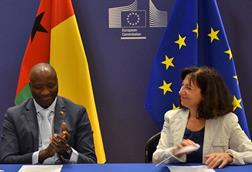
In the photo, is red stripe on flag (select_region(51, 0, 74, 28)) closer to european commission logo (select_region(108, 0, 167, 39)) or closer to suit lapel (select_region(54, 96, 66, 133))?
european commission logo (select_region(108, 0, 167, 39))

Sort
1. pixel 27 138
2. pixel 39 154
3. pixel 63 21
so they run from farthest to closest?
pixel 63 21, pixel 27 138, pixel 39 154

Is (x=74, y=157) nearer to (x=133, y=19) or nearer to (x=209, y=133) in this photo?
(x=209, y=133)

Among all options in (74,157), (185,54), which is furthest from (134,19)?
(74,157)

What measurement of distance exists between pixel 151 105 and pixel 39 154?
56.1 inches

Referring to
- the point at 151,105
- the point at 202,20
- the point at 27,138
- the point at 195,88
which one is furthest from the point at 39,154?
the point at 202,20

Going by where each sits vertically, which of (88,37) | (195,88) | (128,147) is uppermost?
(88,37)

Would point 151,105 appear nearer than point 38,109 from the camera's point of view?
No

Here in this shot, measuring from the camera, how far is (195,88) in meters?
2.80

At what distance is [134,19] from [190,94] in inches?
56.0

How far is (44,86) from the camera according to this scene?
8.96 feet

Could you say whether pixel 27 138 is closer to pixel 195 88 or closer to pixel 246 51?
pixel 195 88

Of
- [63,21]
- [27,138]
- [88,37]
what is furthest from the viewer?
[88,37]

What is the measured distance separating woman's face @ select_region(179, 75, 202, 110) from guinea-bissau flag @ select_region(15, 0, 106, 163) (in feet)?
3.88

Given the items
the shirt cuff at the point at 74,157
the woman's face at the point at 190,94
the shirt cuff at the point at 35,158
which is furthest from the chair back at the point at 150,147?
the shirt cuff at the point at 35,158
